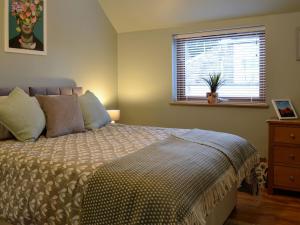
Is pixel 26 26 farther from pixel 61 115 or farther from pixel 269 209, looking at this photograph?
pixel 269 209

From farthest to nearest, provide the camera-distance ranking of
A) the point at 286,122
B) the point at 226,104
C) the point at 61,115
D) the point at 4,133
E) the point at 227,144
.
Answer: the point at 226,104
the point at 286,122
the point at 61,115
the point at 4,133
the point at 227,144

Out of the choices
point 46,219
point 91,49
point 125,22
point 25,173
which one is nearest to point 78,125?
point 25,173

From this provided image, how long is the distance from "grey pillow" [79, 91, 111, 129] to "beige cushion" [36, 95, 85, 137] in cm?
12

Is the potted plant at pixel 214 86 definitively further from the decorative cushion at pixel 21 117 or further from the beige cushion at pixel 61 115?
the decorative cushion at pixel 21 117

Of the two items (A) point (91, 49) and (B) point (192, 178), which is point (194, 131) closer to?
(B) point (192, 178)

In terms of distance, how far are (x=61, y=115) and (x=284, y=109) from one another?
2.22 meters

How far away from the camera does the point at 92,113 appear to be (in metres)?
3.10

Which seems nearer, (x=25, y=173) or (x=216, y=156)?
(x=25, y=173)

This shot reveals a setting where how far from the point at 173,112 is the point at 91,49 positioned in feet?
4.43

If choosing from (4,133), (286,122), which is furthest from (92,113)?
(286,122)

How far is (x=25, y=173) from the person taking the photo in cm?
187

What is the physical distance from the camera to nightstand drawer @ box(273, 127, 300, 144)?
2947 mm

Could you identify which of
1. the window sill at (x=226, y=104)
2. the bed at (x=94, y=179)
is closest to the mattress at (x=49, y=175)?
the bed at (x=94, y=179)

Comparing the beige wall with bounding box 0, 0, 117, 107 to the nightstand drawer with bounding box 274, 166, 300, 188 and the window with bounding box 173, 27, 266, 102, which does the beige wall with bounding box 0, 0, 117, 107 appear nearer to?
the window with bounding box 173, 27, 266, 102
